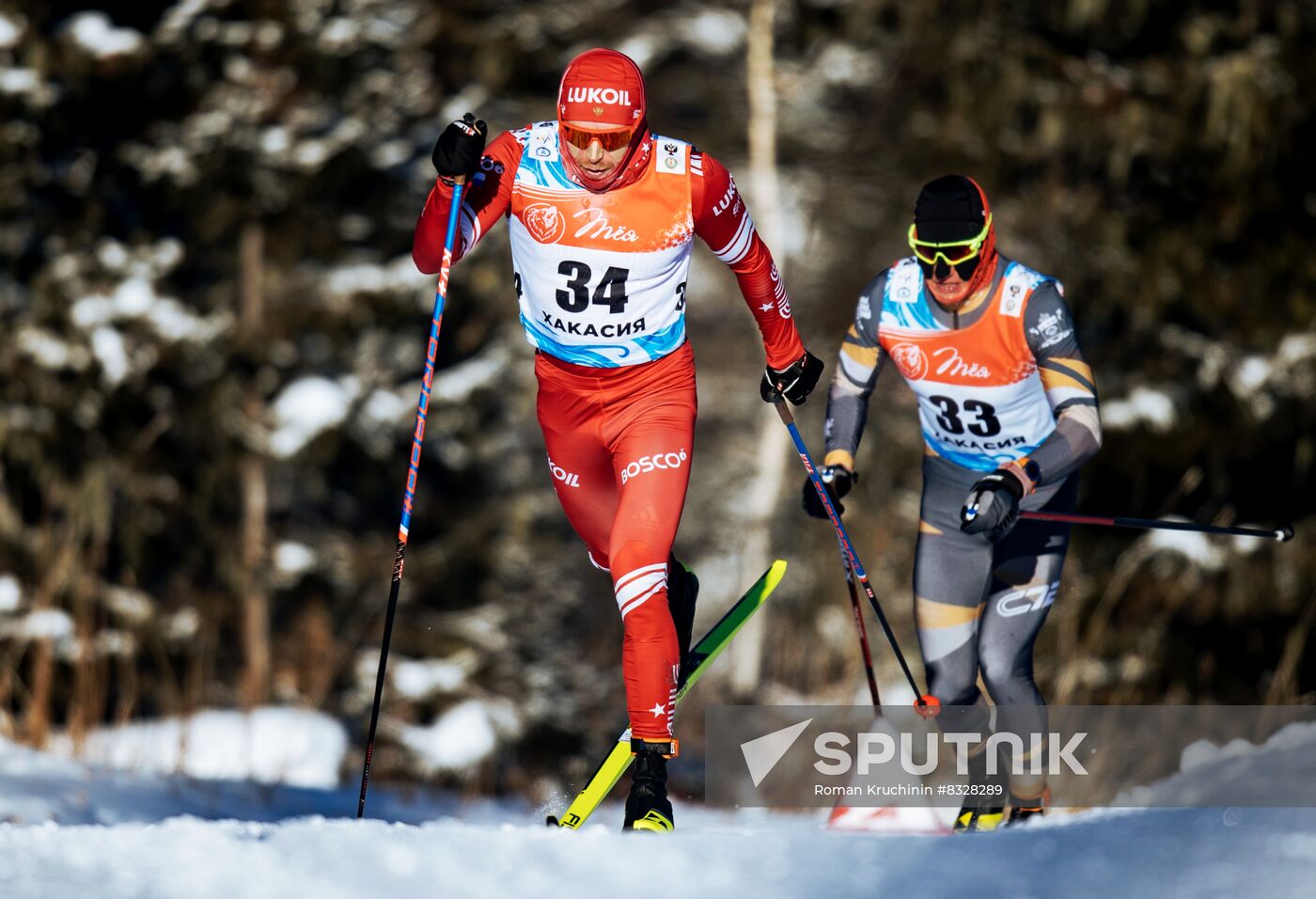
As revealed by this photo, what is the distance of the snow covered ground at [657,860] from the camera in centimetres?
296

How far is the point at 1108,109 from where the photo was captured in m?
13.2

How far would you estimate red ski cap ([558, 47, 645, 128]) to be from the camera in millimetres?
4191

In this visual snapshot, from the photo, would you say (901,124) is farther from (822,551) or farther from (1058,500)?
(1058,500)

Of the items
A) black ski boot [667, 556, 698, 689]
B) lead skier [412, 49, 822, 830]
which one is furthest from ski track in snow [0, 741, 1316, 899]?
black ski boot [667, 556, 698, 689]

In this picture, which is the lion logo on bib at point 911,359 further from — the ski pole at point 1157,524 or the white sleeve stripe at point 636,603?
the white sleeve stripe at point 636,603

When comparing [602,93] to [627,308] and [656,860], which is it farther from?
[656,860]

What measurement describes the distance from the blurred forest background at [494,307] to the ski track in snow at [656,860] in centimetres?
910

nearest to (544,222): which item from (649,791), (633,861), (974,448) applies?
(649,791)

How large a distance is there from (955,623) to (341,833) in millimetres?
2617

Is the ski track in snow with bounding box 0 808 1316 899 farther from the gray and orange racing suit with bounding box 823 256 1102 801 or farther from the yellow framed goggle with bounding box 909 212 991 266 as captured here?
the yellow framed goggle with bounding box 909 212 991 266

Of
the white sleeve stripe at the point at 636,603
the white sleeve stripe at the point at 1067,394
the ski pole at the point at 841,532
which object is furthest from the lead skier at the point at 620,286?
the white sleeve stripe at the point at 1067,394

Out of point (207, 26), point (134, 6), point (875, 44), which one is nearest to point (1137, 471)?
point (875, 44)

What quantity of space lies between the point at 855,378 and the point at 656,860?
8.12ft

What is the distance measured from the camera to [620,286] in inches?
172
